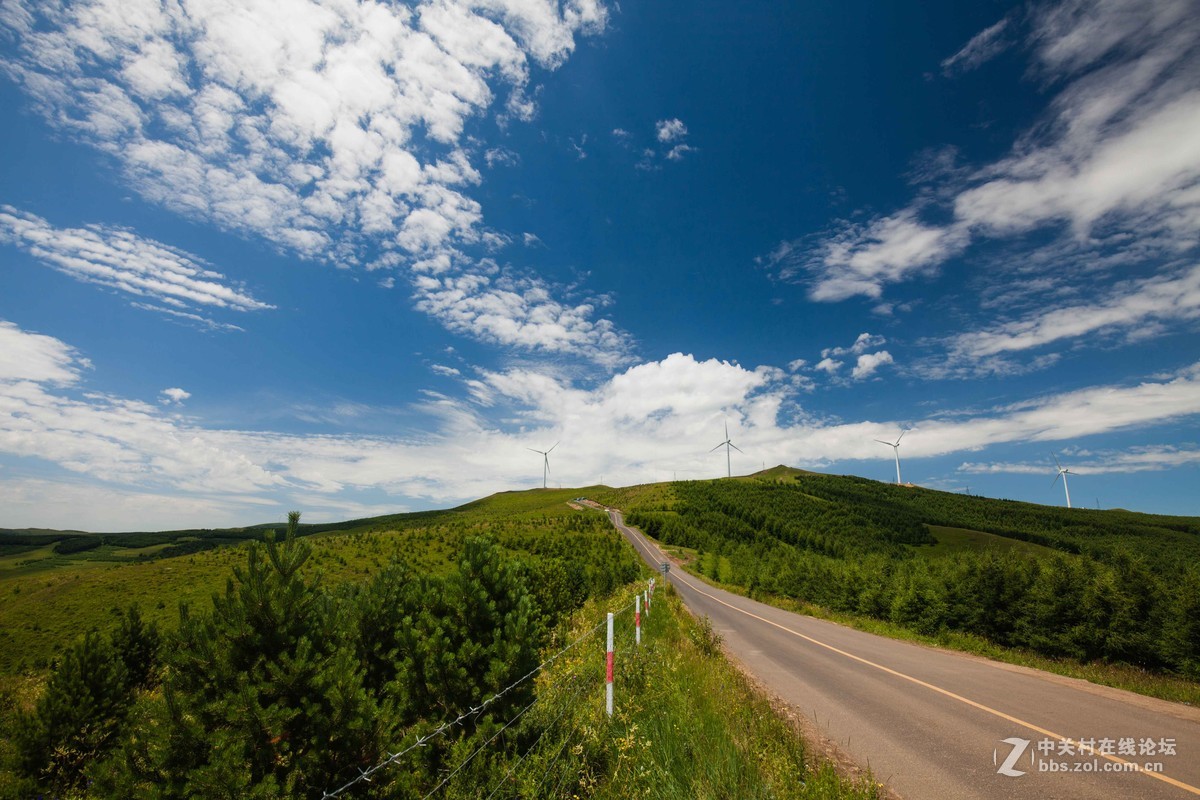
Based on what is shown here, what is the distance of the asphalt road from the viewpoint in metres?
6.37

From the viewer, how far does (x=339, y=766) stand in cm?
429

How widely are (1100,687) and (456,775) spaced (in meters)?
16.1

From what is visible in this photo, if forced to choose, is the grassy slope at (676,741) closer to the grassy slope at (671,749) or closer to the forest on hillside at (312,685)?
the grassy slope at (671,749)

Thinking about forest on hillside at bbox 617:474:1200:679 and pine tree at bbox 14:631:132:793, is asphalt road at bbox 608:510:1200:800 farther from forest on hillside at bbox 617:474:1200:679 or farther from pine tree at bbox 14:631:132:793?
pine tree at bbox 14:631:132:793

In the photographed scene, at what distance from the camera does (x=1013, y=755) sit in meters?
7.21

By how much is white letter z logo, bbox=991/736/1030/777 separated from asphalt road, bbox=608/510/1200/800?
0.02 metres

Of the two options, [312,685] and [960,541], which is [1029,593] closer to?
[312,685]

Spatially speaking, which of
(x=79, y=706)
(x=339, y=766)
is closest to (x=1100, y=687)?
(x=339, y=766)

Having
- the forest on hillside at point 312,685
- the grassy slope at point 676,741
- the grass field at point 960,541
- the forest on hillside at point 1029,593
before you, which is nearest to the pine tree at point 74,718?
the forest on hillside at point 312,685

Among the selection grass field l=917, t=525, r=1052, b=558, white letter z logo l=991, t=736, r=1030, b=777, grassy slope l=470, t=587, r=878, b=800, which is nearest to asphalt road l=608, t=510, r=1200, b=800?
white letter z logo l=991, t=736, r=1030, b=777

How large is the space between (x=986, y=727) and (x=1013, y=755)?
5.05 feet

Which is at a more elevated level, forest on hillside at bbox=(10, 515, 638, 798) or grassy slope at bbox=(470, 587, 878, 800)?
forest on hillside at bbox=(10, 515, 638, 798)

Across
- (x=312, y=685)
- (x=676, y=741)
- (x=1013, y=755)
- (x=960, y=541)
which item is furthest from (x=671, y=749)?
(x=960, y=541)

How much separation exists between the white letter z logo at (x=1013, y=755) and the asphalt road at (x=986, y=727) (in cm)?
2
